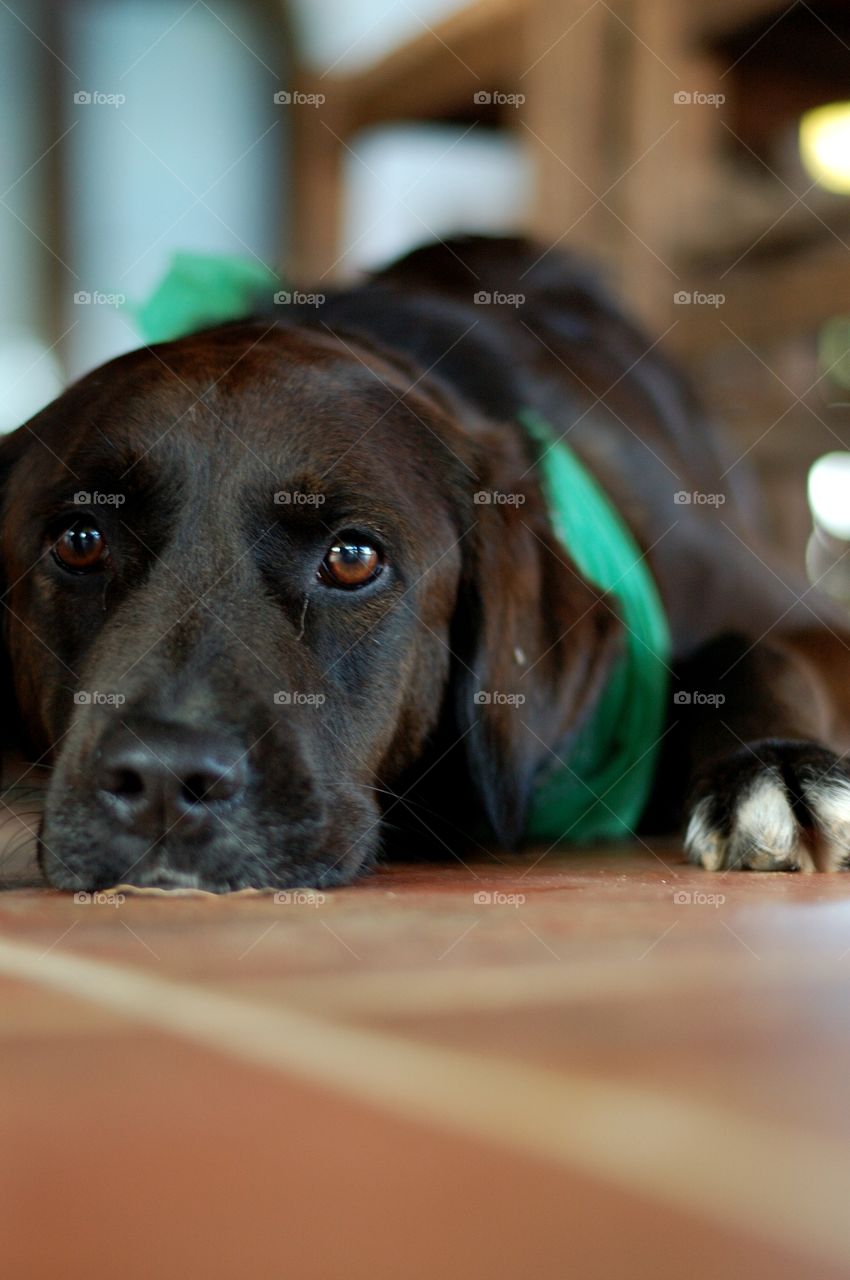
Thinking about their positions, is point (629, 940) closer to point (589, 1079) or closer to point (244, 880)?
point (589, 1079)

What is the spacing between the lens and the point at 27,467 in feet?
5.72

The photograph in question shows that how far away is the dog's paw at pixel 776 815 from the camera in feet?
5.03

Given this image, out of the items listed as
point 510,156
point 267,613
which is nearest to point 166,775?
point 267,613

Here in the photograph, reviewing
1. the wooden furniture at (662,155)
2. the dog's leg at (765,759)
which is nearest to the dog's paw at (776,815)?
the dog's leg at (765,759)

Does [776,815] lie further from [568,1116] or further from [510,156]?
[510,156]

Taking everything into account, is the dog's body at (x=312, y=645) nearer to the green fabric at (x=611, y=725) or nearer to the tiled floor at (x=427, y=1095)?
the green fabric at (x=611, y=725)

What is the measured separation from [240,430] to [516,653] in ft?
1.59

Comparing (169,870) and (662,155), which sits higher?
(662,155)

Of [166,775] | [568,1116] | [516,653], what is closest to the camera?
[568,1116]

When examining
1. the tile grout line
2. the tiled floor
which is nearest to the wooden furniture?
the tiled floor

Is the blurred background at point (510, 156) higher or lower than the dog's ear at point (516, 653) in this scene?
higher

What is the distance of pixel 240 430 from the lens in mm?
1580

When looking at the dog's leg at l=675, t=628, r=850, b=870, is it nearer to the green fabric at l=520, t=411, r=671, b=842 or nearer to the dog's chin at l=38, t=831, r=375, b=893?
the green fabric at l=520, t=411, r=671, b=842

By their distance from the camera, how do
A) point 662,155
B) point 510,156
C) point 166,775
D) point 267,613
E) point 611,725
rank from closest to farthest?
point 166,775
point 267,613
point 611,725
point 662,155
point 510,156
